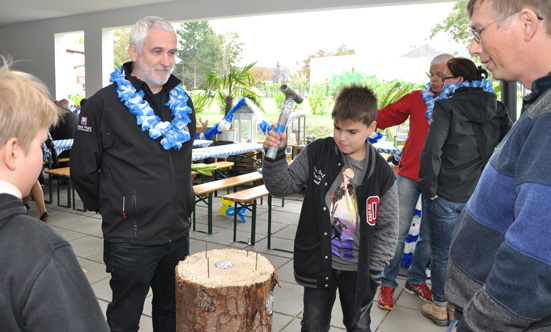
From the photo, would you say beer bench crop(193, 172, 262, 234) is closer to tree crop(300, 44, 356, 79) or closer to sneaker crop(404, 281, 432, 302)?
sneaker crop(404, 281, 432, 302)

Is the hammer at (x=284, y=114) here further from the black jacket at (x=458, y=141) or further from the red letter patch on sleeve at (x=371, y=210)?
the black jacket at (x=458, y=141)

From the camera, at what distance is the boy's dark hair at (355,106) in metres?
1.95

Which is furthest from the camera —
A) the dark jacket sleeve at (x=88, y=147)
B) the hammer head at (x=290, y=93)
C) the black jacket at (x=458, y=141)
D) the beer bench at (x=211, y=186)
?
the beer bench at (x=211, y=186)

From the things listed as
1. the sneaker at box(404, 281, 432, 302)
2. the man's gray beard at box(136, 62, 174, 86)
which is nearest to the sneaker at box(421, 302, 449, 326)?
the sneaker at box(404, 281, 432, 302)

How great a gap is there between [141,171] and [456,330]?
1419 millimetres

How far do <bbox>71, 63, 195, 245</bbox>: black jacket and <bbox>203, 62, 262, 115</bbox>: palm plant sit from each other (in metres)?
5.89

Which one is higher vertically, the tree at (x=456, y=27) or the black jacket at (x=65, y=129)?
the tree at (x=456, y=27)

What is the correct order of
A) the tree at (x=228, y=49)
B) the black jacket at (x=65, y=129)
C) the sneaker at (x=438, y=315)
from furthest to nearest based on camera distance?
1. the tree at (x=228, y=49)
2. the black jacket at (x=65, y=129)
3. the sneaker at (x=438, y=315)

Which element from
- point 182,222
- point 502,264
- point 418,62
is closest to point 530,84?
point 502,264

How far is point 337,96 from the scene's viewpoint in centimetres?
205

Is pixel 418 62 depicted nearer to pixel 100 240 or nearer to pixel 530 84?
pixel 100 240

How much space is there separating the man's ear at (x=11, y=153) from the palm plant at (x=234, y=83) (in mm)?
6999

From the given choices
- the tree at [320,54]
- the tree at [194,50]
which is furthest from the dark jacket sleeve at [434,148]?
the tree at [194,50]

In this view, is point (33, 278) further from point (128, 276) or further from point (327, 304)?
point (327, 304)
